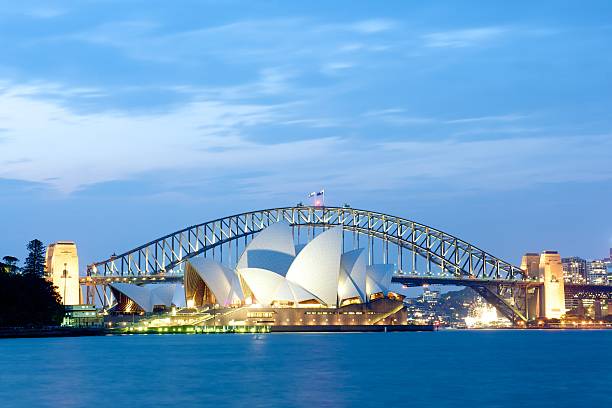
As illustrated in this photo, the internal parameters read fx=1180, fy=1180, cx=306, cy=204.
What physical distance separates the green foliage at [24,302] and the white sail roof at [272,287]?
23639mm

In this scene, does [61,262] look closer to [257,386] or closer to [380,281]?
[380,281]

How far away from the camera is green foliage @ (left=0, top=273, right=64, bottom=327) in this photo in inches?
4424

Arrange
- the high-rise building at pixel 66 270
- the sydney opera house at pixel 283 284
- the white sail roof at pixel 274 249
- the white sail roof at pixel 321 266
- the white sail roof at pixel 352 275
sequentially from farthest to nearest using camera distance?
the high-rise building at pixel 66 270 → the white sail roof at pixel 352 275 → the white sail roof at pixel 274 249 → the sydney opera house at pixel 283 284 → the white sail roof at pixel 321 266

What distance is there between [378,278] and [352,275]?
9255 millimetres

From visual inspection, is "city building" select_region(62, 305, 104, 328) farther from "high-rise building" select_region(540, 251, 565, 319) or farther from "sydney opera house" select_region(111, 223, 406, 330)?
"high-rise building" select_region(540, 251, 565, 319)

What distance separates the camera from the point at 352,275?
13750 cm

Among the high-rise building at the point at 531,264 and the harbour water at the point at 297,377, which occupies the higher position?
the high-rise building at the point at 531,264

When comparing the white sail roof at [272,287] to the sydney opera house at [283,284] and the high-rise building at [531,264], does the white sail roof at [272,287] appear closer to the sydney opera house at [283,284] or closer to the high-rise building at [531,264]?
the sydney opera house at [283,284]

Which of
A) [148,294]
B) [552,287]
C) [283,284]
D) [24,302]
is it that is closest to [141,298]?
[148,294]

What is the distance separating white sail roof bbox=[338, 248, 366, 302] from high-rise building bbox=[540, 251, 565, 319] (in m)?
46.1

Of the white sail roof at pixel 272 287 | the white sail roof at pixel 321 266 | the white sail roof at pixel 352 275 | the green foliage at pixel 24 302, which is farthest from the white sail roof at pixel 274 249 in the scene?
the green foliage at pixel 24 302

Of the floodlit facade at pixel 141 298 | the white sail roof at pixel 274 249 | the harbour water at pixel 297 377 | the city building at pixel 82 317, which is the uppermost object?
the white sail roof at pixel 274 249

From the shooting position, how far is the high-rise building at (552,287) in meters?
175

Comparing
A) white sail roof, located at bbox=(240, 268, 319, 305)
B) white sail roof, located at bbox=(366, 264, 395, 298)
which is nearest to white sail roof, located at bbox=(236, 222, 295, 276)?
white sail roof, located at bbox=(240, 268, 319, 305)
